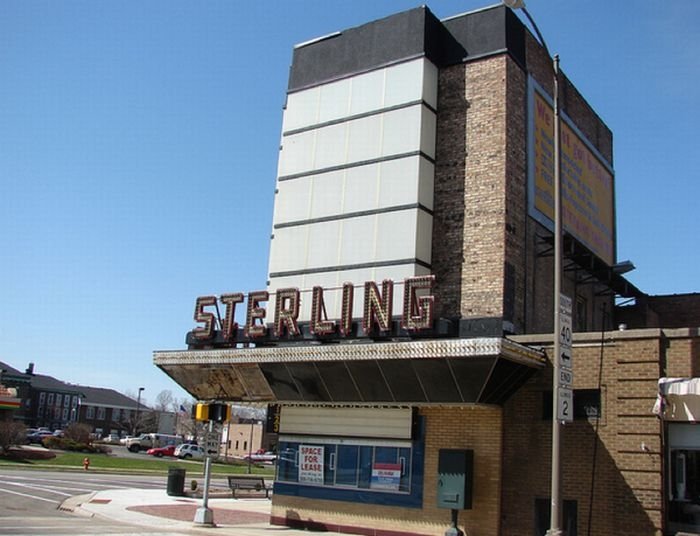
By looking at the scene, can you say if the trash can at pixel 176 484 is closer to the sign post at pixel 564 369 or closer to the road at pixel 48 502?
the road at pixel 48 502

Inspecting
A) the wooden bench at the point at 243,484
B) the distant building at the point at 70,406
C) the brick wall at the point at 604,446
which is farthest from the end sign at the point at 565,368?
the distant building at the point at 70,406

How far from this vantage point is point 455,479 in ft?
61.8

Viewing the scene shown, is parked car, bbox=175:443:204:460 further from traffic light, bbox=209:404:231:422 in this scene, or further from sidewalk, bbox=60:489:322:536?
traffic light, bbox=209:404:231:422

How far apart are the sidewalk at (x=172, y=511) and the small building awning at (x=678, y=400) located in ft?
31.8

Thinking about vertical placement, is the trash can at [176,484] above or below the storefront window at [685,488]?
below

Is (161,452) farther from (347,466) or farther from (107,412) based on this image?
(107,412)

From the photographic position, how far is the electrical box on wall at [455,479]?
18.7m

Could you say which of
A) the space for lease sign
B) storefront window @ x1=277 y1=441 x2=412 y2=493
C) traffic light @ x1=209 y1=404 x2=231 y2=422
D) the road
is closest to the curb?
the road

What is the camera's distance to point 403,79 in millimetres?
23922

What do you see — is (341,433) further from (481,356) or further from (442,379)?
(481,356)

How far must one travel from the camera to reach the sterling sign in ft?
65.2

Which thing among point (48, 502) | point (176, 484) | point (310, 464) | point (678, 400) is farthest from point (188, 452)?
point (678, 400)

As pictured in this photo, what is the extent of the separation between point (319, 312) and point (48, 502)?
11760mm

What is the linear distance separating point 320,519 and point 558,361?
10.1m
